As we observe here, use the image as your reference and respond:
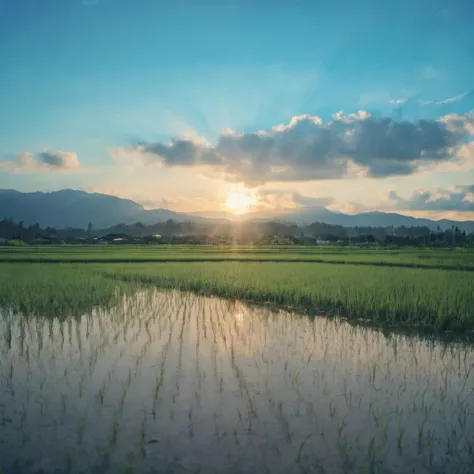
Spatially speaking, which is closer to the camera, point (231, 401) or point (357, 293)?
point (231, 401)

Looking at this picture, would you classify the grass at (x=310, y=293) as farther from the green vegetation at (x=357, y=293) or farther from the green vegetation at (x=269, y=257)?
the green vegetation at (x=269, y=257)

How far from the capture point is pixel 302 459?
272 centimetres

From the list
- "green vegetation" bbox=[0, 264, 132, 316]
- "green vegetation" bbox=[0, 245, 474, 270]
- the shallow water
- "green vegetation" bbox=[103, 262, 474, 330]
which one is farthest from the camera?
"green vegetation" bbox=[0, 245, 474, 270]

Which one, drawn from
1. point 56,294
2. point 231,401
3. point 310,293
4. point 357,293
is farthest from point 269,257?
point 231,401

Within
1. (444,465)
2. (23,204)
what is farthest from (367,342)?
(23,204)

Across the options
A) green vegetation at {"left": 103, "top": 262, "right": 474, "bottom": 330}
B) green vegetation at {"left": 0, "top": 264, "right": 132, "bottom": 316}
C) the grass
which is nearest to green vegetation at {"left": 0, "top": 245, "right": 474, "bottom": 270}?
green vegetation at {"left": 103, "top": 262, "right": 474, "bottom": 330}

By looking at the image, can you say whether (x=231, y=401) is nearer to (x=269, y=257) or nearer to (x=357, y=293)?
(x=357, y=293)

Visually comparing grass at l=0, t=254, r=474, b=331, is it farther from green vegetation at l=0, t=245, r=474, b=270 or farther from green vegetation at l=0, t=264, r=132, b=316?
green vegetation at l=0, t=245, r=474, b=270

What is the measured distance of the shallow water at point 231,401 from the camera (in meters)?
2.73

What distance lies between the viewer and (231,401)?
361 centimetres

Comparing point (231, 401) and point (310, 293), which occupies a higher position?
point (310, 293)

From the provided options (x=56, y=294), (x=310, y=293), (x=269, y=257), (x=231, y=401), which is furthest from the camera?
(x=269, y=257)

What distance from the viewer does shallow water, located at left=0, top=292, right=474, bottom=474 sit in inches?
108

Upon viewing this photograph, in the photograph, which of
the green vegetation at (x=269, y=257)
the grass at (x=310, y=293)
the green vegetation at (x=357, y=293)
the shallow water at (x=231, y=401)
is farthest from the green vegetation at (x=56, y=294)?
the green vegetation at (x=269, y=257)
